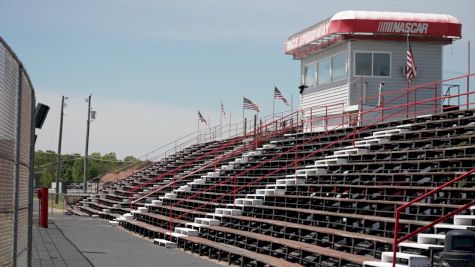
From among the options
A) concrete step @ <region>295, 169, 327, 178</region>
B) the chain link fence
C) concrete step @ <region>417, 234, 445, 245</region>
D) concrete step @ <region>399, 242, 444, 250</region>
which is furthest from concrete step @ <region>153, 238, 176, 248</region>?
the chain link fence

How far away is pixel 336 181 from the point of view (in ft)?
62.3

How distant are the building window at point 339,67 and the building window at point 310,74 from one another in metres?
1.55

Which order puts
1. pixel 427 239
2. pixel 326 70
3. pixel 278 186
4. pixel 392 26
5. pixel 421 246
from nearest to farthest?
pixel 421 246 → pixel 427 239 → pixel 278 186 → pixel 392 26 → pixel 326 70

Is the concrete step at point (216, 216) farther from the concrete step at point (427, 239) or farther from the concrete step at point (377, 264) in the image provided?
the concrete step at point (427, 239)

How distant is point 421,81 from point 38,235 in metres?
13.9

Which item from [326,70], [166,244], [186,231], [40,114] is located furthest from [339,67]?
[40,114]

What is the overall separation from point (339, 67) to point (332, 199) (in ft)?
37.9

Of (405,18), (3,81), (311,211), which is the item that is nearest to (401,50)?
(405,18)

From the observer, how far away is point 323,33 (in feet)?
90.9

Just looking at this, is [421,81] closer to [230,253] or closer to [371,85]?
[371,85]

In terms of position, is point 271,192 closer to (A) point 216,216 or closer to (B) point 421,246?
(A) point 216,216

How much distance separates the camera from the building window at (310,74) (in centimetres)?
3002

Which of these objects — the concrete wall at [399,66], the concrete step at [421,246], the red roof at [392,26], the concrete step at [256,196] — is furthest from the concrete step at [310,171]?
the concrete step at [421,246]

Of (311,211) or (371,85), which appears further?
(371,85)
